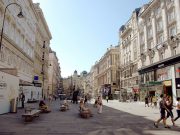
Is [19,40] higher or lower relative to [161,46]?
higher

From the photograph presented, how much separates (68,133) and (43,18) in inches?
2145

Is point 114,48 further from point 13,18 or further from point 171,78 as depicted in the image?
point 13,18

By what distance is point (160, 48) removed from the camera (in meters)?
41.0

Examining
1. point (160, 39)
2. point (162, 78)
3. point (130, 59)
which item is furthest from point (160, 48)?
point (130, 59)

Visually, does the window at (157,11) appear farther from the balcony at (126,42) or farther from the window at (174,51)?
the balcony at (126,42)

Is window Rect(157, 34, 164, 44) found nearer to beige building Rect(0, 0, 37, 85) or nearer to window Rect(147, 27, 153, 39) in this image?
window Rect(147, 27, 153, 39)

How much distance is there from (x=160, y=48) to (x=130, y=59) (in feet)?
69.4

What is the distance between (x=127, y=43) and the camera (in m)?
65.2

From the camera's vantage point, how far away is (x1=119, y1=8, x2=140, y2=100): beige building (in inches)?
2249

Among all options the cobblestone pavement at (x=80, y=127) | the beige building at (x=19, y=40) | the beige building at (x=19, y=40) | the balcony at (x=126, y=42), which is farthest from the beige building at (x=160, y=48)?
the beige building at (x=19, y=40)

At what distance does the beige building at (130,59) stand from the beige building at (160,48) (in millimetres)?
5054

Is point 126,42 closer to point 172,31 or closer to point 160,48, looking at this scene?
point 160,48

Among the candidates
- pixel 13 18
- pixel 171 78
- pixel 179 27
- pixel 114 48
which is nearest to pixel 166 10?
pixel 179 27

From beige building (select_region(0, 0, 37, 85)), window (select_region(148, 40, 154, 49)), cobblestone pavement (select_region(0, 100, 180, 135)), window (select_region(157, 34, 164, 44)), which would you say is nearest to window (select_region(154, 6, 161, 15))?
window (select_region(157, 34, 164, 44))
